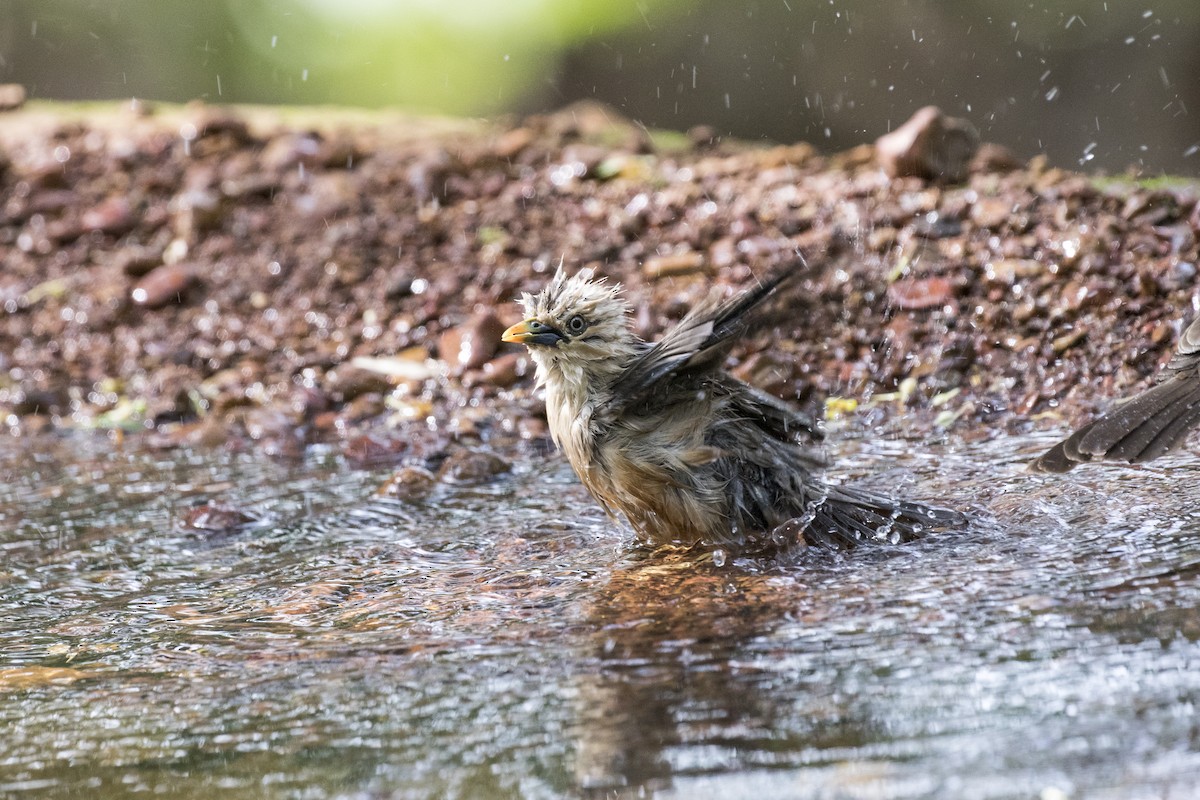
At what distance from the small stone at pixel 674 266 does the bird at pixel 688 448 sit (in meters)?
2.20

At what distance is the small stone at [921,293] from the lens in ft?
21.7

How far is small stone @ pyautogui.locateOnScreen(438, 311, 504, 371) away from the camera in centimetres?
708

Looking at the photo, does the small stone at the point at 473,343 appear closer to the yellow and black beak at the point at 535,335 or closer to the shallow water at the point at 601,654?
the shallow water at the point at 601,654

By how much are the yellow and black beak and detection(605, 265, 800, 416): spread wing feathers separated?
1.00ft

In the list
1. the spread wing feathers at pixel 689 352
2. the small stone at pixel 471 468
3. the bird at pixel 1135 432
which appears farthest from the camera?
the small stone at pixel 471 468

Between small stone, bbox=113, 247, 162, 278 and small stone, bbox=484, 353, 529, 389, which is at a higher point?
small stone, bbox=113, 247, 162, 278

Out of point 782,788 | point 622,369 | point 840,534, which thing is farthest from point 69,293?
point 782,788

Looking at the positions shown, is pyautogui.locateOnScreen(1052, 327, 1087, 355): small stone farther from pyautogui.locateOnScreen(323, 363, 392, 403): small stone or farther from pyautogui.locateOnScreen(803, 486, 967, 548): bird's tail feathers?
pyautogui.locateOnScreen(323, 363, 392, 403): small stone

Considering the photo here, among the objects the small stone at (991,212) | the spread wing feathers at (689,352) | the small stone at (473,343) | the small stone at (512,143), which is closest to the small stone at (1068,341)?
the small stone at (991,212)

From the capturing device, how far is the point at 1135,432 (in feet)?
15.1

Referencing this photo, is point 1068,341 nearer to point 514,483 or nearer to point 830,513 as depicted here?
point 830,513

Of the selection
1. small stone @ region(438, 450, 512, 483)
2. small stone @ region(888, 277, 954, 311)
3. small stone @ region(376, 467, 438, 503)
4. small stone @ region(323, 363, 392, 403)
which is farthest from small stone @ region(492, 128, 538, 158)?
small stone @ region(376, 467, 438, 503)

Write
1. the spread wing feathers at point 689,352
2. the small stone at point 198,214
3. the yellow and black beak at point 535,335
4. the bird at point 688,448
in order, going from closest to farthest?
the spread wing feathers at point 689,352 → the bird at point 688,448 → the yellow and black beak at point 535,335 → the small stone at point 198,214

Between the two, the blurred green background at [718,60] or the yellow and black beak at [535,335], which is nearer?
the yellow and black beak at [535,335]
